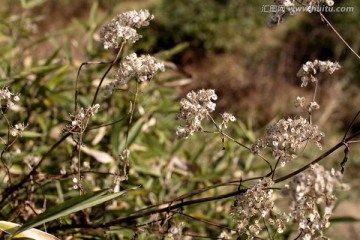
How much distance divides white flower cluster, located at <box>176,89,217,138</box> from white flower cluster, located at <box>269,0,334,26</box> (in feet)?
0.64

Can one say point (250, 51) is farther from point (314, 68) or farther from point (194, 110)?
point (194, 110)

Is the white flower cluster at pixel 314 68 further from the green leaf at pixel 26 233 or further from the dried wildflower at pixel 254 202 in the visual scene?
the green leaf at pixel 26 233

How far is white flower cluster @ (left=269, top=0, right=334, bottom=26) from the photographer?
0.96 meters

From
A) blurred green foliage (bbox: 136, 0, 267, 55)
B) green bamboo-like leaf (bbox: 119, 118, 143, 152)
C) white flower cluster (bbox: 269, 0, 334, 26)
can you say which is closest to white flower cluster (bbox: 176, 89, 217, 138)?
white flower cluster (bbox: 269, 0, 334, 26)

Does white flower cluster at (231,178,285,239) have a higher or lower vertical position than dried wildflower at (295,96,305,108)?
lower

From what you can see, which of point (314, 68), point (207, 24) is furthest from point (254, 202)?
point (207, 24)

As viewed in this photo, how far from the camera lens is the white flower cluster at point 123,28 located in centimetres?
97

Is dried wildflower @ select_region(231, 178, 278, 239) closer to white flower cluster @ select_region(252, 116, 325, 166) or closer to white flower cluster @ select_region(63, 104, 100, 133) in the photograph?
white flower cluster @ select_region(252, 116, 325, 166)

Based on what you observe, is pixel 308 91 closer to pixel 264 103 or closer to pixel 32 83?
pixel 264 103

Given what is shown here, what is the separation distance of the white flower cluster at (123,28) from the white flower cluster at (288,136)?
28cm

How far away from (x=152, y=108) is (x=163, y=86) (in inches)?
12.5

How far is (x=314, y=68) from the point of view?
39.6 inches

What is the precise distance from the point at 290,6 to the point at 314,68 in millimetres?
117

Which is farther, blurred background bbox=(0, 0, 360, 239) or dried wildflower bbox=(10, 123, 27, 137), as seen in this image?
blurred background bbox=(0, 0, 360, 239)
